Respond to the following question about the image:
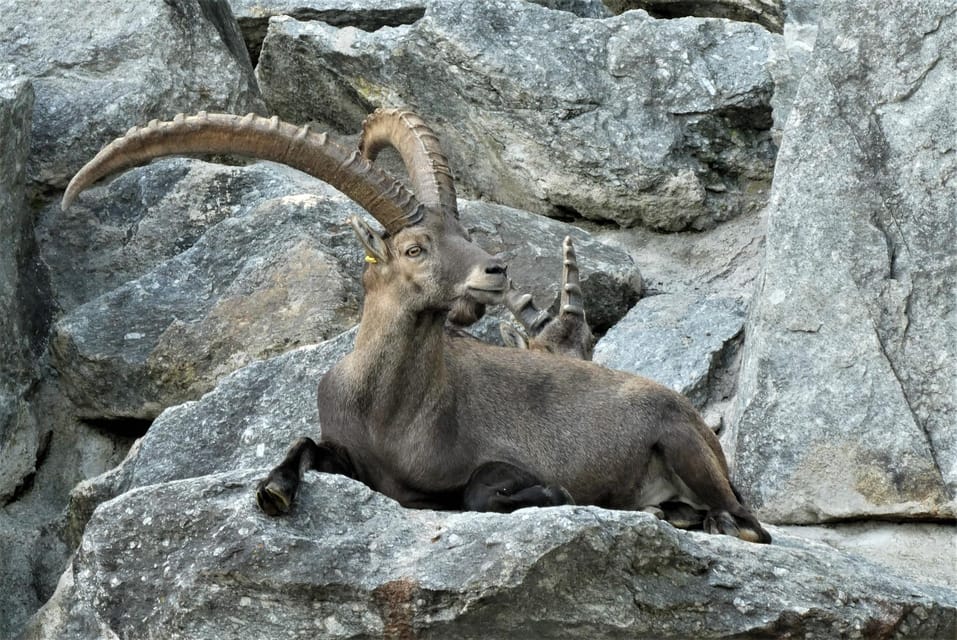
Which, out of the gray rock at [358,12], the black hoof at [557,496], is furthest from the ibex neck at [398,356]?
the gray rock at [358,12]

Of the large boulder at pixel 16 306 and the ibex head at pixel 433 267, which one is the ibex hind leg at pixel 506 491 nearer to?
the ibex head at pixel 433 267

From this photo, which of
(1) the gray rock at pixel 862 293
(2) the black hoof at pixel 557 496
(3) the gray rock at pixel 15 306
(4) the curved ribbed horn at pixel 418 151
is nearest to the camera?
(2) the black hoof at pixel 557 496

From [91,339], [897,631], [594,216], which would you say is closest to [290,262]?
[91,339]

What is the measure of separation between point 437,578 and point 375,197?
6.47 ft

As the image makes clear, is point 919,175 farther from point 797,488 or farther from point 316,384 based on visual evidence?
point 316,384

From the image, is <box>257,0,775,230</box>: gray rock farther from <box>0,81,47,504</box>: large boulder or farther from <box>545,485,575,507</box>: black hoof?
<box>545,485,575,507</box>: black hoof

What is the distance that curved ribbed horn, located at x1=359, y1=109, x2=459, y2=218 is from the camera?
7.65 m

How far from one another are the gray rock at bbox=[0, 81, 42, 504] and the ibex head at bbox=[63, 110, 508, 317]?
2.36m

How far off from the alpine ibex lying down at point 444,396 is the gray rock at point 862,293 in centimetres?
67

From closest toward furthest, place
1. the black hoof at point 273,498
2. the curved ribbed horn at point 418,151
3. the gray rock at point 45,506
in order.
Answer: the black hoof at point 273,498 < the curved ribbed horn at point 418,151 < the gray rock at point 45,506

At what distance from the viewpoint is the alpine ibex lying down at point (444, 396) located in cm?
725

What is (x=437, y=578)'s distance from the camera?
5.96 meters

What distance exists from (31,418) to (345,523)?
3.89 metres

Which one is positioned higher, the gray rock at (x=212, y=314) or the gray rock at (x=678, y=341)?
the gray rock at (x=678, y=341)
